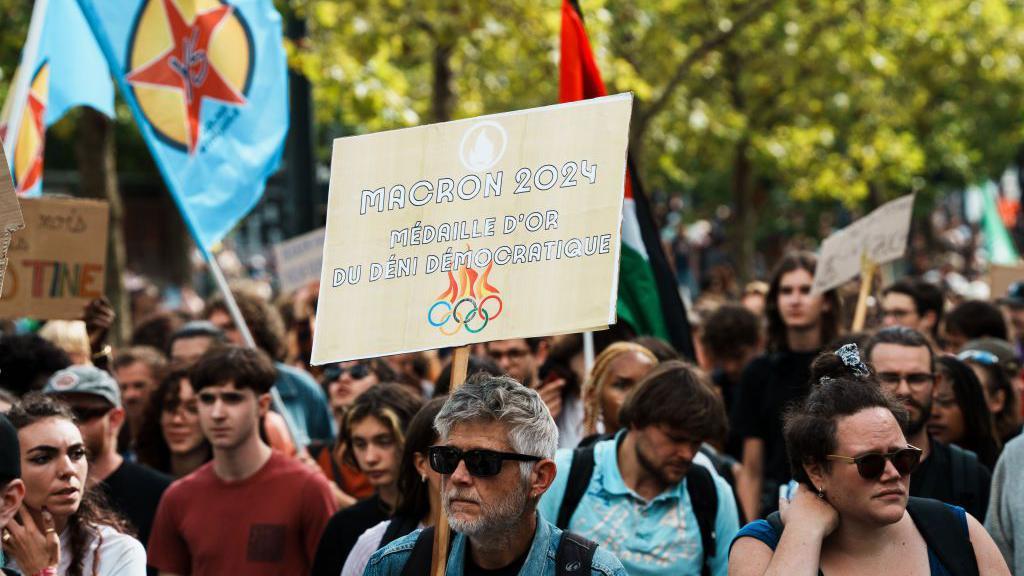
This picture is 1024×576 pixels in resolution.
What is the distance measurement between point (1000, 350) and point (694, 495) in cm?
321

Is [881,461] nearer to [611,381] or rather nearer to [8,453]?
[8,453]

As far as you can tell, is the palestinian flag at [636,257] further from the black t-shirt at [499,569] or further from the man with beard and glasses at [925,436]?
the black t-shirt at [499,569]

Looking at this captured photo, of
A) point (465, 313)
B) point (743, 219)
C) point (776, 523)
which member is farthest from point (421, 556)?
point (743, 219)

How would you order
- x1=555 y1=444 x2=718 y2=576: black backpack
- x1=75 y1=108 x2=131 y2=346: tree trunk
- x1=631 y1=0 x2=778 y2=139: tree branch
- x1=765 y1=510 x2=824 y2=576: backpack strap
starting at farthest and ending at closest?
1. x1=631 y1=0 x2=778 y2=139: tree branch
2. x1=75 y1=108 x2=131 y2=346: tree trunk
3. x1=555 y1=444 x2=718 y2=576: black backpack
4. x1=765 y1=510 x2=824 y2=576: backpack strap

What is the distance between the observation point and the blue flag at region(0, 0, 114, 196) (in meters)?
7.53

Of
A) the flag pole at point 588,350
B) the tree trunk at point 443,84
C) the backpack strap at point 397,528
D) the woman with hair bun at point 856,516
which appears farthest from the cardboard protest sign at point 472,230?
the tree trunk at point 443,84

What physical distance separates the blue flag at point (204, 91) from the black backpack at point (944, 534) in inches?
168

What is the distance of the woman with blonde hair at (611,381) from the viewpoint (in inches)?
255

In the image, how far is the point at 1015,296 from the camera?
34.7 ft

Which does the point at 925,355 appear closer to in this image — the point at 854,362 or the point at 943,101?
the point at 854,362

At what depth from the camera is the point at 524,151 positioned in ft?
14.6

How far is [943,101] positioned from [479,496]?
91.6 ft

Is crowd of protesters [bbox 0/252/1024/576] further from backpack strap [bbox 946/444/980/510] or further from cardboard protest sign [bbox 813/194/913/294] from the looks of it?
cardboard protest sign [bbox 813/194/913/294]

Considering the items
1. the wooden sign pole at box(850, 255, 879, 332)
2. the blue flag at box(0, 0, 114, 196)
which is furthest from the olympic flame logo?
the wooden sign pole at box(850, 255, 879, 332)
